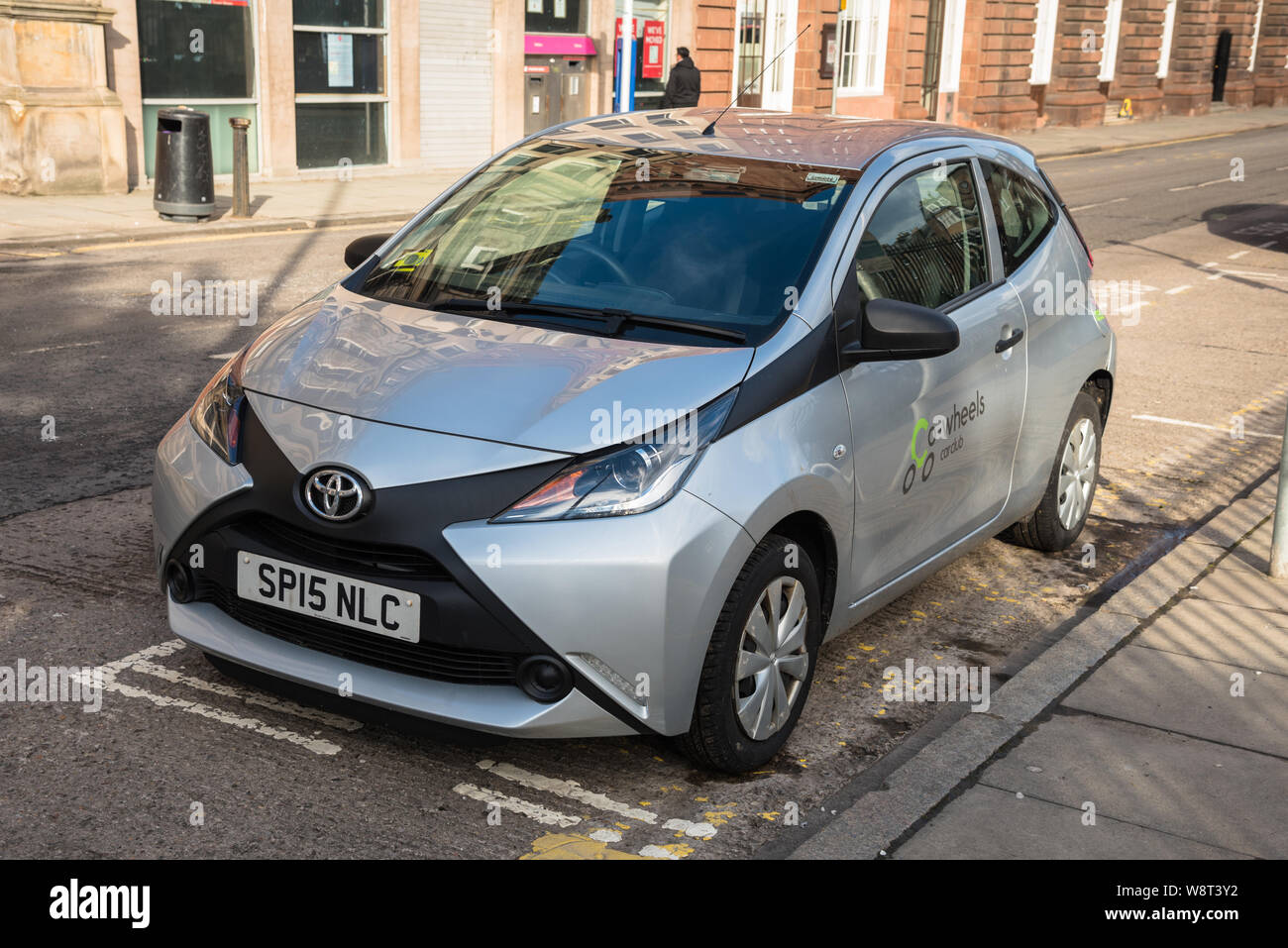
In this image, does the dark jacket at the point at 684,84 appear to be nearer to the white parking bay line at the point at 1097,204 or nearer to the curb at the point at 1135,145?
the white parking bay line at the point at 1097,204

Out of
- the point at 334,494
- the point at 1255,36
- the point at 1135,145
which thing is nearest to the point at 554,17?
the point at 1135,145

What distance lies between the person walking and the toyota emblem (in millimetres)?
21492

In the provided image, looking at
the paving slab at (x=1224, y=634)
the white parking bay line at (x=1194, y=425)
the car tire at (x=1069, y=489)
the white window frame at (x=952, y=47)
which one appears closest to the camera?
the paving slab at (x=1224, y=634)

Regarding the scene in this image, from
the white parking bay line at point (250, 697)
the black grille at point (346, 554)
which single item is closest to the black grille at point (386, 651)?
the black grille at point (346, 554)

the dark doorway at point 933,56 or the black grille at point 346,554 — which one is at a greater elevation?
the dark doorway at point 933,56

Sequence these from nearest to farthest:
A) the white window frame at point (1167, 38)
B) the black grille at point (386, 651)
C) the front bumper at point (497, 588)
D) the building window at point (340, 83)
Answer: the front bumper at point (497, 588) < the black grille at point (386, 651) < the building window at point (340, 83) < the white window frame at point (1167, 38)

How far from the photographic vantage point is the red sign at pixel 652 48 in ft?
91.2

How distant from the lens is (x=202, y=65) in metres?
19.7

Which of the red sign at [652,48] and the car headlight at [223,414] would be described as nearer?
the car headlight at [223,414]

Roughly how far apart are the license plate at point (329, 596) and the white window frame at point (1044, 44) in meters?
41.6

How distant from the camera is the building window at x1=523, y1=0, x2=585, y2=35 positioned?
2531cm

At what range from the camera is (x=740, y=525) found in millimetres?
3822
